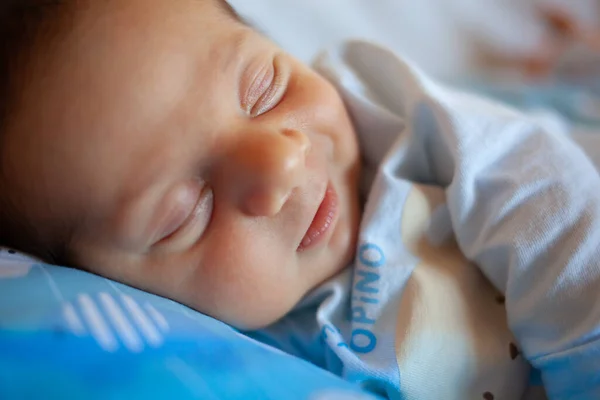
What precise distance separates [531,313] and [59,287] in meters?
0.53

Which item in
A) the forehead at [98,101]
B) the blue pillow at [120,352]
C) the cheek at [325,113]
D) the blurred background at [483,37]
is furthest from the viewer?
the blurred background at [483,37]

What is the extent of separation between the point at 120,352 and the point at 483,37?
1.38m

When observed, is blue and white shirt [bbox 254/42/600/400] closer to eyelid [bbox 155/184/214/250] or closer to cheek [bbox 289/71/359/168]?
cheek [bbox 289/71/359/168]

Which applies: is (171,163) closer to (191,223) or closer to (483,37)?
(191,223)

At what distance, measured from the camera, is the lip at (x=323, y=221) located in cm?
75

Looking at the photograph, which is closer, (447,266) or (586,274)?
(586,274)

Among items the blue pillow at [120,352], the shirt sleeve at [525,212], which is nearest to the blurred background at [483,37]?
the shirt sleeve at [525,212]

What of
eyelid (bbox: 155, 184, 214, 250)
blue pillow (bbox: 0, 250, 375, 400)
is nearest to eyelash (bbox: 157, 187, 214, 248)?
eyelid (bbox: 155, 184, 214, 250)

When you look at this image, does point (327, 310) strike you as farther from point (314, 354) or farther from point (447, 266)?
point (447, 266)

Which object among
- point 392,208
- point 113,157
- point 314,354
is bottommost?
point 314,354

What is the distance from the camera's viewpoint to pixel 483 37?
1.60 metres

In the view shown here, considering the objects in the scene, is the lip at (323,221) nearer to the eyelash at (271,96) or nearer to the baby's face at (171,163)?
the baby's face at (171,163)

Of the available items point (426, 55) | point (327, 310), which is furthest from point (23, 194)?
point (426, 55)

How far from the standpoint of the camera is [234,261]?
695 mm
